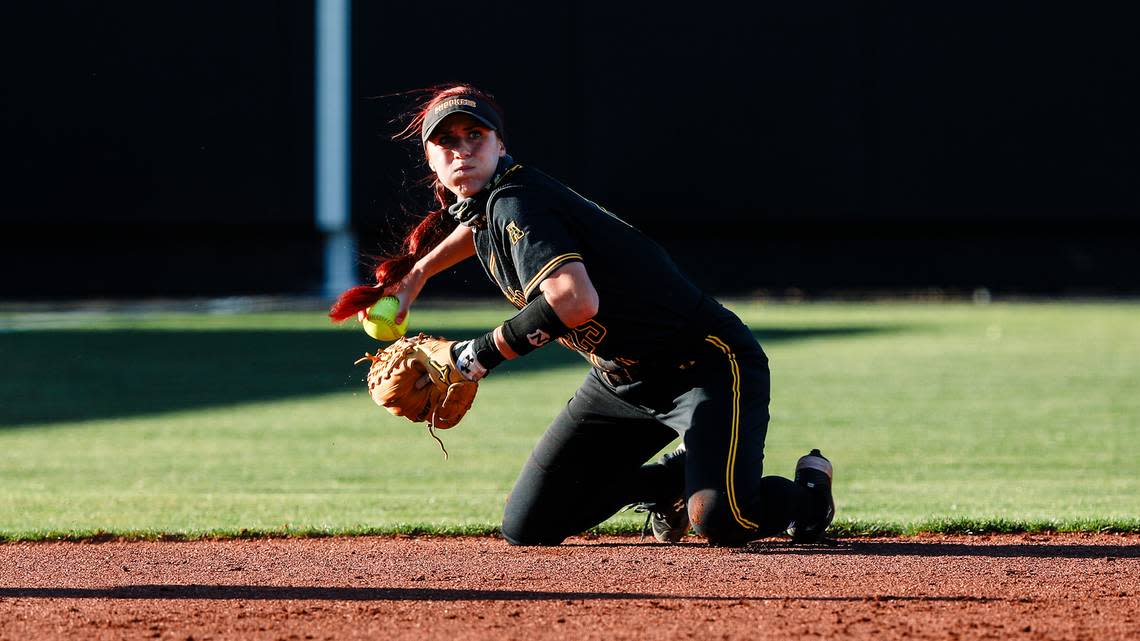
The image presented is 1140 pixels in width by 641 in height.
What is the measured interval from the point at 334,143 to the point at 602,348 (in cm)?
2205

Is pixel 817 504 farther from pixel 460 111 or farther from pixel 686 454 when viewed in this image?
pixel 460 111

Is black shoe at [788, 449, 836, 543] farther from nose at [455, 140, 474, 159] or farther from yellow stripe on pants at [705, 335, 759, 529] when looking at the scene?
nose at [455, 140, 474, 159]

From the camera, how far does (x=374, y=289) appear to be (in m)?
5.88

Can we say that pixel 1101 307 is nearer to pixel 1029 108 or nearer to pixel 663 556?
pixel 1029 108

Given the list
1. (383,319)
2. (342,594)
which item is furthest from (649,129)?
(342,594)

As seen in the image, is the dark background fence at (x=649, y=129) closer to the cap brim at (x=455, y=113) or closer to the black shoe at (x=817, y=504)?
the black shoe at (x=817, y=504)

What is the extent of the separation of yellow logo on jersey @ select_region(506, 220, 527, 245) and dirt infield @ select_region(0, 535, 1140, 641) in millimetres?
1192

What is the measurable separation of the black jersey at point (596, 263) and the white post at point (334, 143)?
21434 mm

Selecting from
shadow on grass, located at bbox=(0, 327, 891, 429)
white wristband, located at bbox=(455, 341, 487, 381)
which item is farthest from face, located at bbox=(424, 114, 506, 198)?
shadow on grass, located at bbox=(0, 327, 891, 429)

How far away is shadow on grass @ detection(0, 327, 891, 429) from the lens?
11875 mm

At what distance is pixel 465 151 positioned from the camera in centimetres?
532

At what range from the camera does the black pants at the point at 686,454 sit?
5.56 meters

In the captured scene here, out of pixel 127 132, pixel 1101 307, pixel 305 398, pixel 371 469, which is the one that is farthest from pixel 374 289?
pixel 127 132

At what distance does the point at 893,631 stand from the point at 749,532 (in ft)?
3.47
